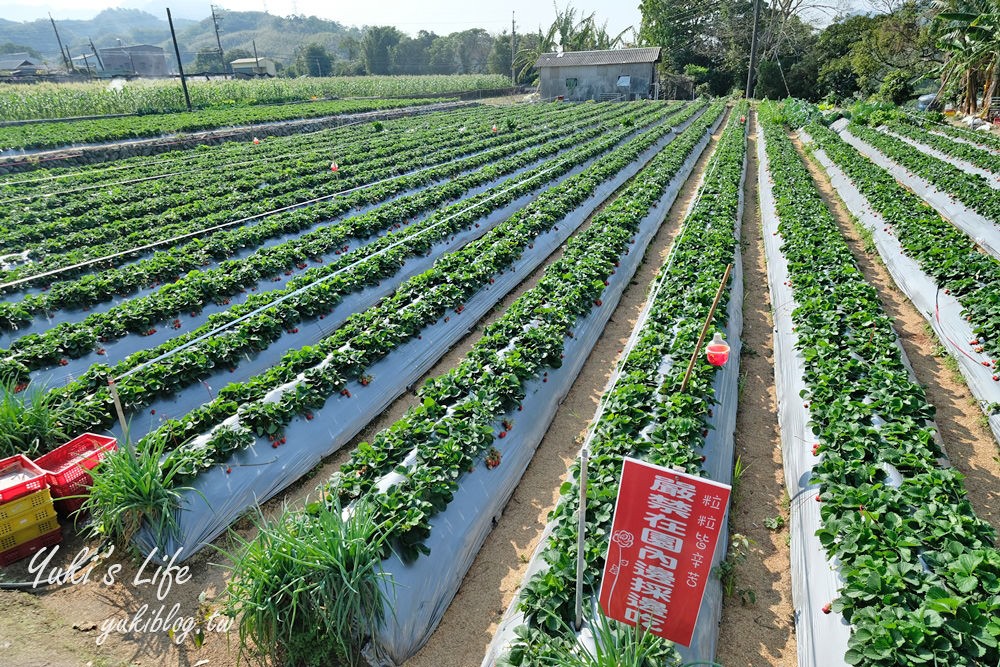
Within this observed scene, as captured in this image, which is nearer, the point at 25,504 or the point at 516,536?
the point at 25,504

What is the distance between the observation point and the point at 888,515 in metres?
4.52

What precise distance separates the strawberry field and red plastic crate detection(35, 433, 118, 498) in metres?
0.30

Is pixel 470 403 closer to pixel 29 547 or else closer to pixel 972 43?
pixel 29 547

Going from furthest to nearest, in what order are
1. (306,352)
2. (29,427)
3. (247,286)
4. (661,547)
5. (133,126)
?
(133,126)
(247,286)
(306,352)
(29,427)
(661,547)

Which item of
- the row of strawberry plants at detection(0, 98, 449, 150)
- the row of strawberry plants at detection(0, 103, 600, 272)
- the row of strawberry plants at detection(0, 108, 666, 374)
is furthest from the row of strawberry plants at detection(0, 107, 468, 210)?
the row of strawberry plants at detection(0, 108, 666, 374)

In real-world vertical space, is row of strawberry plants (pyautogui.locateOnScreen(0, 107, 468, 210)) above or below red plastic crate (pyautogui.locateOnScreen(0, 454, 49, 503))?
above

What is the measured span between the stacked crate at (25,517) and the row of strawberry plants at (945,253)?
37.0ft

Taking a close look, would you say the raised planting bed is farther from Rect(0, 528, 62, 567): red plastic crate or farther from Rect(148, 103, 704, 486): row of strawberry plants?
Rect(0, 528, 62, 567): red plastic crate

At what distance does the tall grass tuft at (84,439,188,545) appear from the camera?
518 cm

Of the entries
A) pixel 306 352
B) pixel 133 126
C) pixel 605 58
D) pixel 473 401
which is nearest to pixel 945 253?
pixel 473 401

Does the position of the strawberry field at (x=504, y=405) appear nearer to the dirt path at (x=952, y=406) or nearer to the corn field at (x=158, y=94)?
the dirt path at (x=952, y=406)

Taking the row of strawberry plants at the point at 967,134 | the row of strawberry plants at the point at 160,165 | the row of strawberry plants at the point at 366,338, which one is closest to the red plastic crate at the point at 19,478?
the row of strawberry plants at the point at 366,338

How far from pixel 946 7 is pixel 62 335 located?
46.3m

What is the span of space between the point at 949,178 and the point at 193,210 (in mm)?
21417
